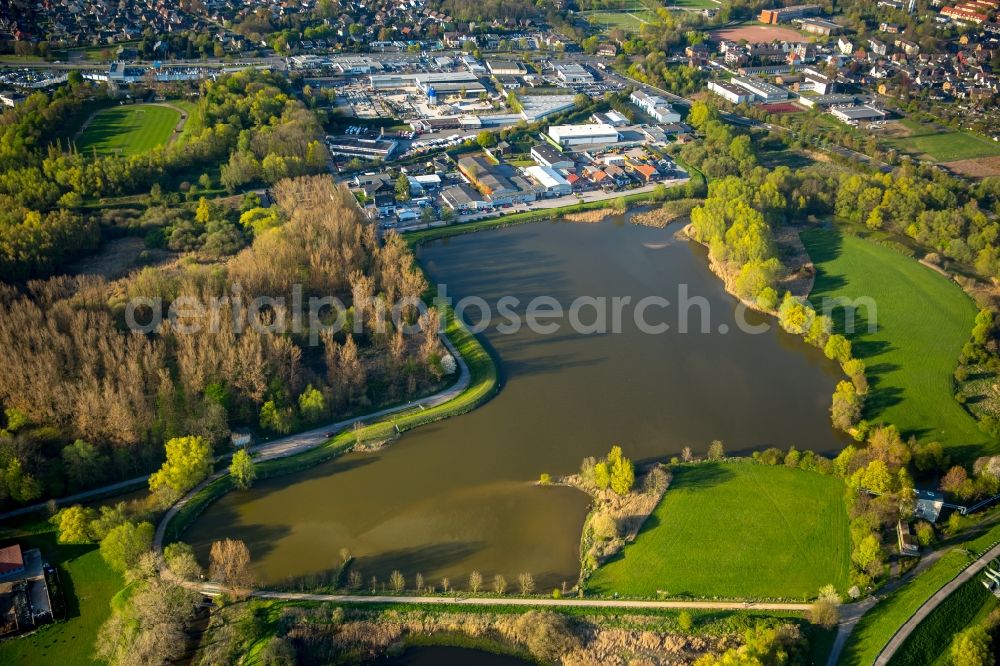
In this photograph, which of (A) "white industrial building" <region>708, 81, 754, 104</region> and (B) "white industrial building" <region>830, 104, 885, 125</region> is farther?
(A) "white industrial building" <region>708, 81, 754, 104</region>

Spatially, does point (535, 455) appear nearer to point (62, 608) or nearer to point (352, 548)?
point (352, 548)

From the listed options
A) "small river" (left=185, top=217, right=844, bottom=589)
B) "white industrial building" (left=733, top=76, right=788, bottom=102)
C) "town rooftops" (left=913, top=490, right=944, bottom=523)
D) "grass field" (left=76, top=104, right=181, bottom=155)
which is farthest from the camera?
"white industrial building" (left=733, top=76, right=788, bottom=102)

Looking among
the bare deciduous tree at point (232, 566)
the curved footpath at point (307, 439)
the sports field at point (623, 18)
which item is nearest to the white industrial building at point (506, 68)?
the sports field at point (623, 18)

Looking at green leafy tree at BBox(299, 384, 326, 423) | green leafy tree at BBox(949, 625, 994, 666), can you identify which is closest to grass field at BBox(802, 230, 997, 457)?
green leafy tree at BBox(949, 625, 994, 666)

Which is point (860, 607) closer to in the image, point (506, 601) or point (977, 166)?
point (506, 601)

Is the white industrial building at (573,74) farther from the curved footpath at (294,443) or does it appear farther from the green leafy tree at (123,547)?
the green leafy tree at (123,547)

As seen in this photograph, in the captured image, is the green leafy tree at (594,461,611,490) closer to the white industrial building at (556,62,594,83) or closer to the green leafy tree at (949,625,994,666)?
the green leafy tree at (949,625,994,666)

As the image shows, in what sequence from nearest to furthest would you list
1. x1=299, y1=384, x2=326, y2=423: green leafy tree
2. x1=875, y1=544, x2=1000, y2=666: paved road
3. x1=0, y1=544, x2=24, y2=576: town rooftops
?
x1=875, y1=544, x2=1000, y2=666: paved road, x1=0, y1=544, x2=24, y2=576: town rooftops, x1=299, y1=384, x2=326, y2=423: green leafy tree

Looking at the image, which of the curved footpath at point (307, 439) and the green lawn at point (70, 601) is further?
the curved footpath at point (307, 439)
